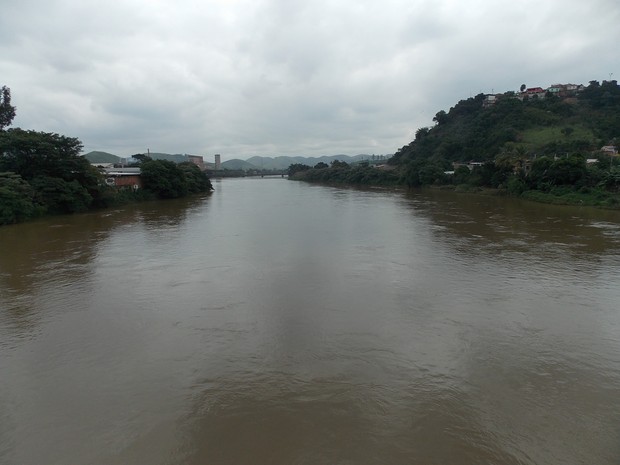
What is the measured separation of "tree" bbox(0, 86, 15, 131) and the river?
18446mm

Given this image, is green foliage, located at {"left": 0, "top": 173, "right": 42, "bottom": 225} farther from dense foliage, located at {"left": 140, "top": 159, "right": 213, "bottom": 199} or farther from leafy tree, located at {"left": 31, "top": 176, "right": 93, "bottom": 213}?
dense foliage, located at {"left": 140, "top": 159, "right": 213, "bottom": 199}

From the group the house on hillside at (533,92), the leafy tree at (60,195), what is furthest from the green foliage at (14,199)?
the house on hillside at (533,92)

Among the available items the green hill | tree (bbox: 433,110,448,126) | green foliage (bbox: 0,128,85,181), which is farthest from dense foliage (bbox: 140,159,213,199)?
tree (bbox: 433,110,448,126)

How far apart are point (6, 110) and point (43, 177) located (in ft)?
30.2

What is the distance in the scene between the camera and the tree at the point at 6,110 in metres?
24.3

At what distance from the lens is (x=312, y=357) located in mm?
5273

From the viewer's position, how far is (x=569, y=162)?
22.7 metres

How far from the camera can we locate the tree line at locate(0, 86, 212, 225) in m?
16.6

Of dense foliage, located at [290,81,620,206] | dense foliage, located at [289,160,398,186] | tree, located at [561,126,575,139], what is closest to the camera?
dense foliage, located at [290,81,620,206]

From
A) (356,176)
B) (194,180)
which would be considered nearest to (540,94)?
(356,176)

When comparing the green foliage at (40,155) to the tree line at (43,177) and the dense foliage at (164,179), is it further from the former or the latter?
the dense foliage at (164,179)

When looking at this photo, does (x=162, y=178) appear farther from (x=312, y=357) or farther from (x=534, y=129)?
(x=534, y=129)

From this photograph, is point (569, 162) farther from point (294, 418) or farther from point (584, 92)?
point (584, 92)

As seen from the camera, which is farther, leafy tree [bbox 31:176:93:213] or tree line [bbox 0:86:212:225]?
leafy tree [bbox 31:176:93:213]
